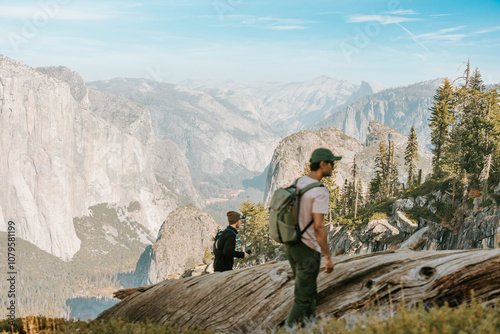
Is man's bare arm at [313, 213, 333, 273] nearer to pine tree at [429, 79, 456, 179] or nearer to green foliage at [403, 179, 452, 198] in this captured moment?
green foliage at [403, 179, 452, 198]

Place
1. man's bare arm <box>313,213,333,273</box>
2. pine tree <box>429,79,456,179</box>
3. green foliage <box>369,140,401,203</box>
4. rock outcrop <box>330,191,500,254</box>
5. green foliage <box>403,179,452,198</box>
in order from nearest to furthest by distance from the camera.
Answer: man's bare arm <box>313,213,333,273</box> → rock outcrop <box>330,191,500,254</box> → green foliage <box>403,179,452,198</box> → pine tree <box>429,79,456,179</box> → green foliage <box>369,140,401,203</box>

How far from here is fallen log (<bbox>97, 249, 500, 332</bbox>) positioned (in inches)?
285

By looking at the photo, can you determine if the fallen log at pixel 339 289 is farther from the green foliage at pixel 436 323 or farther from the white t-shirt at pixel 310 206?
the white t-shirt at pixel 310 206

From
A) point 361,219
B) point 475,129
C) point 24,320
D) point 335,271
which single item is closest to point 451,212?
point 475,129

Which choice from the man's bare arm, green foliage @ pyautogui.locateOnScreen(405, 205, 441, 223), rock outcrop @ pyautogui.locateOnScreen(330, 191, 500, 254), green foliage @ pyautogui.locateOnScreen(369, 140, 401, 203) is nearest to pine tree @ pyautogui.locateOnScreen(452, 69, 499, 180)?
rock outcrop @ pyautogui.locateOnScreen(330, 191, 500, 254)

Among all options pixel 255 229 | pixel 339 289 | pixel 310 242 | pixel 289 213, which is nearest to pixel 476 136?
pixel 339 289

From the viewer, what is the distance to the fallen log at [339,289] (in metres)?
7.23

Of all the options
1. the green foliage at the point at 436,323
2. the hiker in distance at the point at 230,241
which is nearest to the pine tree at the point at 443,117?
the hiker in distance at the point at 230,241

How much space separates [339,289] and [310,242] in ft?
7.39

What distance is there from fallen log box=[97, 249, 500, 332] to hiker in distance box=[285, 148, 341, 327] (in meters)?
0.88

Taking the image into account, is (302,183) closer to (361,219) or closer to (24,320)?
(24,320)

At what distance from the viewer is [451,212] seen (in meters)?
43.4

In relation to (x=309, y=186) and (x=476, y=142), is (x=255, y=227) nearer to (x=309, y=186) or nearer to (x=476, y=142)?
(x=476, y=142)

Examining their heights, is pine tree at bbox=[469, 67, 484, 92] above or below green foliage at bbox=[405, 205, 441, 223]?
above
